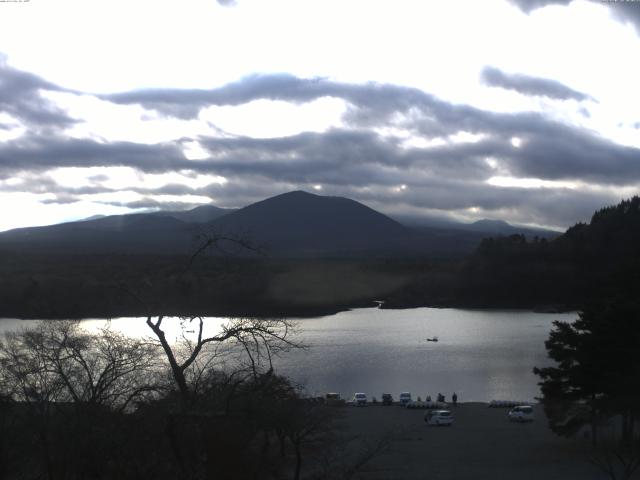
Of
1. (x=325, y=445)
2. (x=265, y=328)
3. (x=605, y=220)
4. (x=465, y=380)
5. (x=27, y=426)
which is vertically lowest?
(x=465, y=380)

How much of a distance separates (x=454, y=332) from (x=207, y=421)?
42025 millimetres

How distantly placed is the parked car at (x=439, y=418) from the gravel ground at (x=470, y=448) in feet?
0.73

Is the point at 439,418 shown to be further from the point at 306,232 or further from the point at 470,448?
the point at 306,232

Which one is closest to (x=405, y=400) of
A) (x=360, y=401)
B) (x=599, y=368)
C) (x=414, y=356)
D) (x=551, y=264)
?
(x=360, y=401)

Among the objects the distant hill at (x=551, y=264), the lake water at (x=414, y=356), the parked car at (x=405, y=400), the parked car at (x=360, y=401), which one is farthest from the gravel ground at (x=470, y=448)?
the distant hill at (x=551, y=264)

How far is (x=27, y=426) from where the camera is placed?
661 centimetres

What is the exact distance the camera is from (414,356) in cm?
3603

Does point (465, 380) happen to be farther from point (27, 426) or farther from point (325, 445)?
point (27, 426)

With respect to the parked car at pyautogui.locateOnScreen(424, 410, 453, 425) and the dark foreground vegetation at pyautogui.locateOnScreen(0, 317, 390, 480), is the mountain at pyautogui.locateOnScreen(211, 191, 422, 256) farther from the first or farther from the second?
the dark foreground vegetation at pyautogui.locateOnScreen(0, 317, 390, 480)

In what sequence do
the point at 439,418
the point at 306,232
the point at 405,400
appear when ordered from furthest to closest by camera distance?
the point at 306,232 → the point at 405,400 → the point at 439,418

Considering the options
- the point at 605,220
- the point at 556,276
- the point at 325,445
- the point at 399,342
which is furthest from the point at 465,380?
the point at 605,220

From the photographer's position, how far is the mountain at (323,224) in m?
129

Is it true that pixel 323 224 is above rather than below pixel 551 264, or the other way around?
above

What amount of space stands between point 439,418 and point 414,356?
1606 cm
